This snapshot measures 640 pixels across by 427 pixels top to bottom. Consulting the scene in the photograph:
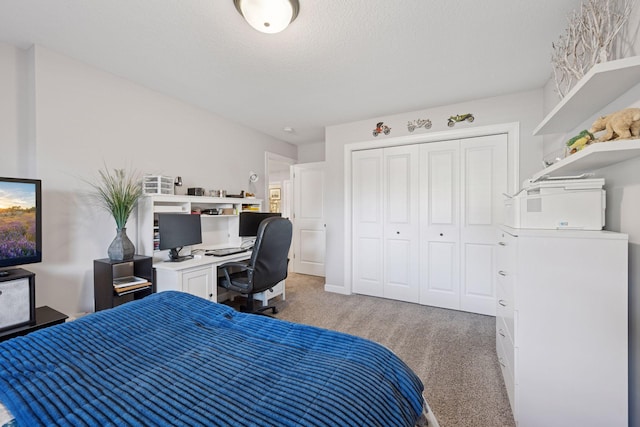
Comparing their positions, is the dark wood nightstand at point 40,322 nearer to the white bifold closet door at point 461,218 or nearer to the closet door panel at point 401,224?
the closet door panel at point 401,224

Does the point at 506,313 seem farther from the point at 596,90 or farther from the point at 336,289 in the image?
the point at 336,289

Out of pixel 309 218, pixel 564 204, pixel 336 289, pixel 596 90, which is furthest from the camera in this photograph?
pixel 309 218

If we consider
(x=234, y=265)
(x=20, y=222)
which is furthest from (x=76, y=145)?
(x=234, y=265)

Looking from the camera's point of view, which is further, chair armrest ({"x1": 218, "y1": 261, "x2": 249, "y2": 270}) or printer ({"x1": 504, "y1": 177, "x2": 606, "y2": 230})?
Result: chair armrest ({"x1": 218, "y1": 261, "x2": 249, "y2": 270})

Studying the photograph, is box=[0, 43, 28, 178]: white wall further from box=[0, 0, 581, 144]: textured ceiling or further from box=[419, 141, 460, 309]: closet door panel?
box=[419, 141, 460, 309]: closet door panel

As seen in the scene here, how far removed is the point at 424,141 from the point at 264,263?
2.45 m

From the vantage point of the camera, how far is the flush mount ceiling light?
1461 millimetres

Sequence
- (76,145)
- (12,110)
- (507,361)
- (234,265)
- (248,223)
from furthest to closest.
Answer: (248,223), (234,265), (76,145), (12,110), (507,361)

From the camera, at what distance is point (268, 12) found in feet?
4.93

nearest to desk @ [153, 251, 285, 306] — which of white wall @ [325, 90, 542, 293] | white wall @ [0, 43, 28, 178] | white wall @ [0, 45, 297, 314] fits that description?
white wall @ [0, 45, 297, 314]

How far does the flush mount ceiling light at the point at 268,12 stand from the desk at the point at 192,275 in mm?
1986

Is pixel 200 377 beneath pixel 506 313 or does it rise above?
above

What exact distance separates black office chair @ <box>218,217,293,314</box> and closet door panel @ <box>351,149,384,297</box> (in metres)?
1.38

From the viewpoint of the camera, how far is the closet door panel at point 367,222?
142 inches
